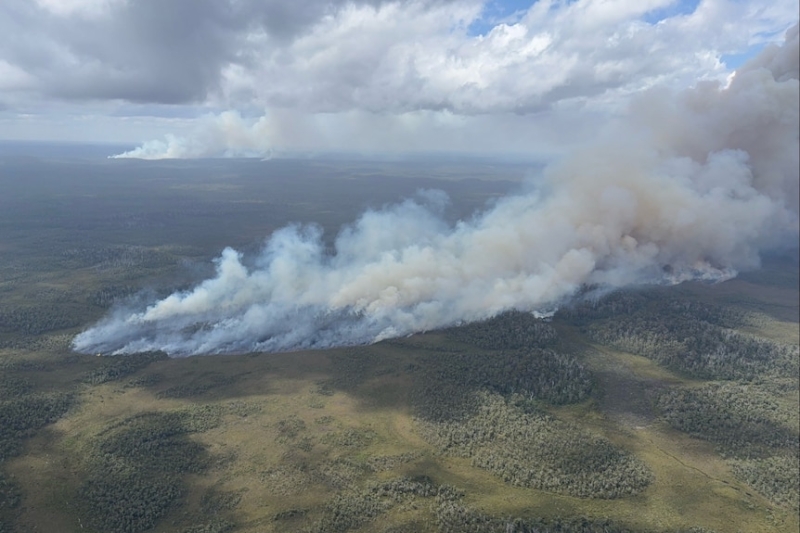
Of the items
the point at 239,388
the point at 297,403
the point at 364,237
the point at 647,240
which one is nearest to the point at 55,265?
the point at 364,237

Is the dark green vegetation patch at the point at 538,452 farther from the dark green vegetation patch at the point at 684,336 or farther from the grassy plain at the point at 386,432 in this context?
the dark green vegetation patch at the point at 684,336

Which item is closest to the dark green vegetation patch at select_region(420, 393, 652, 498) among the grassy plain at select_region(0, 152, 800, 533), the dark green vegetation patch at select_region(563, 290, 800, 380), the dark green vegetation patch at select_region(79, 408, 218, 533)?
the grassy plain at select_region(0, 152, 800, 533)

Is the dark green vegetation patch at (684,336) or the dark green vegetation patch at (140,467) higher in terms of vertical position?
the dark green vegetation patch at (684,336)

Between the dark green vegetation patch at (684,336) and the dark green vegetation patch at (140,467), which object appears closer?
the dark green vegetation patch at (140,467)

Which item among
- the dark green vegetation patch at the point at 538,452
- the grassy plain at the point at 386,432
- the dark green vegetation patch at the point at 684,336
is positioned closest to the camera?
the grassy plain at the point at 386,432

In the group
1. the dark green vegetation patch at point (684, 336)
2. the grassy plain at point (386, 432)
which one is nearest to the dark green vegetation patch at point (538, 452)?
the grassy plain at point (386, 432)

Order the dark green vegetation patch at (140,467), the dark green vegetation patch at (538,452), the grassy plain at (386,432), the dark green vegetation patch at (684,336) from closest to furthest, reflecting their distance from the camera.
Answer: the dark green vegetation patch at (140,467) → the grassy plain at (386,432) → the dark green vegetation patch at (538,452) → the dark green vegetation patch at (684,336)

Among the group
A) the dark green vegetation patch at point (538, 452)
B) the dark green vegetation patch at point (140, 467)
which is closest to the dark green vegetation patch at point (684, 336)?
the dark green vegetation patch at point (538, 452)

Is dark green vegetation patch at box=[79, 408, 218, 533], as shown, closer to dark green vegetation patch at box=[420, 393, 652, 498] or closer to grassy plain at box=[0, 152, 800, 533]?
grassy plain at box=[0, 152, 800, 533]
